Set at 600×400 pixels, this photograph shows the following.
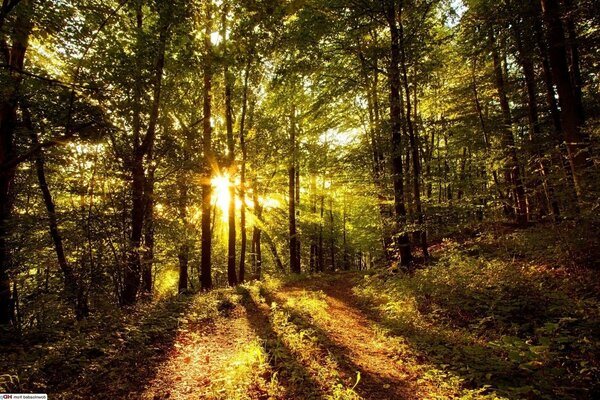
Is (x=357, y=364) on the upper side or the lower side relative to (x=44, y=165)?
lower

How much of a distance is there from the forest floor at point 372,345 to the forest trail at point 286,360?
1.1 inches

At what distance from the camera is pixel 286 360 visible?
19.2ft

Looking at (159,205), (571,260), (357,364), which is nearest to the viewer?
(357,364)

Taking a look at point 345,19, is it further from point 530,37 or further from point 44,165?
point 44,165

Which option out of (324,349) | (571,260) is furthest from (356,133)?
(324,349)

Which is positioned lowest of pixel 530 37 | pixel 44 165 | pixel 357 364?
pixel 357 364

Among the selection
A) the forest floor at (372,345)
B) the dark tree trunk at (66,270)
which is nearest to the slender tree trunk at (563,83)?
the forest floor at (372,345)

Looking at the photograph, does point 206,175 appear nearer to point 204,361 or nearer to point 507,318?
point 204,361

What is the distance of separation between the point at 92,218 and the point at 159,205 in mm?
3540

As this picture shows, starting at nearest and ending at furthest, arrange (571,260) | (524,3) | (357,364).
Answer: (357,364) < (571,260) < (524,3)

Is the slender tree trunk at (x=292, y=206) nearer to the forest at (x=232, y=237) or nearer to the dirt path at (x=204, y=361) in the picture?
the forest at (x=232, y=237)

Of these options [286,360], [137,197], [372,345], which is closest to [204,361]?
[286,360]

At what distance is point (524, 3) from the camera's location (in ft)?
31.6

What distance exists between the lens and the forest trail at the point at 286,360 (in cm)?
488
